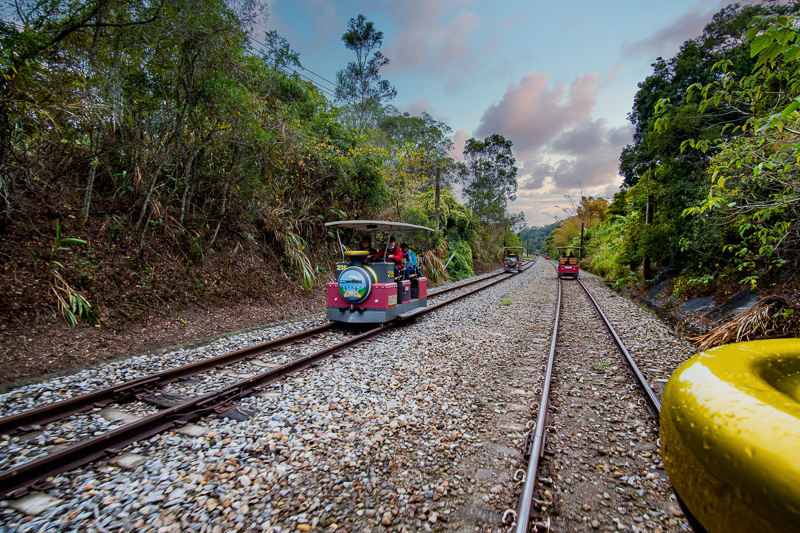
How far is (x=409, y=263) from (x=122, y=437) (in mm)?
6412

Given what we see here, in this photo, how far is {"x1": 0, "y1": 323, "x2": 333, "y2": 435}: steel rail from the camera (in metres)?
3.01

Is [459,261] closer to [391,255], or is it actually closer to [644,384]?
[391,255]

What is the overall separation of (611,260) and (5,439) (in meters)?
24.3

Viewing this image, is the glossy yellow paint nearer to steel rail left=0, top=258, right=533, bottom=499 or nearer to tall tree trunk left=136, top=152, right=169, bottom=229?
steel rail left=0, top=258, right=533, bottom=499

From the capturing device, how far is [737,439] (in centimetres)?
93

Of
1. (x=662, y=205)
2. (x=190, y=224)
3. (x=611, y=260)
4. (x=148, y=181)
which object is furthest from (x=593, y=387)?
(x=611, y=260)

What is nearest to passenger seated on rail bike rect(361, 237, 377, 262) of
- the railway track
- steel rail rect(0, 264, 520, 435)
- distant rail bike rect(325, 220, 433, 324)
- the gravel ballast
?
distant rail bike rect(325, 220, 433, 324)

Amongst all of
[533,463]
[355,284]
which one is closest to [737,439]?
[533,463]

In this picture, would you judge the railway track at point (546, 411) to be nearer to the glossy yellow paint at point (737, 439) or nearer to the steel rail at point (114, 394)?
the glossy yellow paint at point (737, 439)

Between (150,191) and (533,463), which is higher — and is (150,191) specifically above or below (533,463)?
above

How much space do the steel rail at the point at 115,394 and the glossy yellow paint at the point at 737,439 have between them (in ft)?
14.6

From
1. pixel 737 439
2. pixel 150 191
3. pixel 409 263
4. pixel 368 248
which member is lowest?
pixel 737 439

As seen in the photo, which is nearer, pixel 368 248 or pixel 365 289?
pixel 365 289

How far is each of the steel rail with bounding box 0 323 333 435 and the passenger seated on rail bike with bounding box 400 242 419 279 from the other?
3.98m
